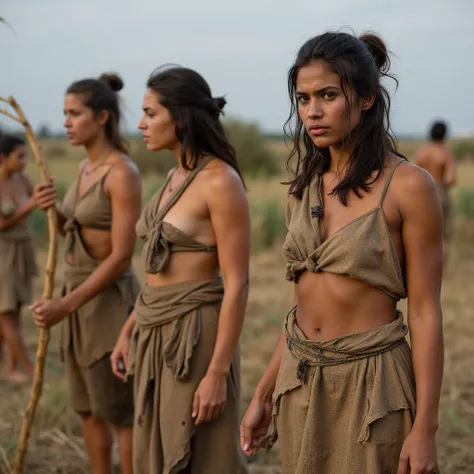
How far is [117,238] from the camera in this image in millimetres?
3324

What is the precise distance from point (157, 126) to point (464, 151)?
122 feet

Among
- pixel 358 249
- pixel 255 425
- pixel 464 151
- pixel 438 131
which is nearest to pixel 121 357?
pixel 255 425

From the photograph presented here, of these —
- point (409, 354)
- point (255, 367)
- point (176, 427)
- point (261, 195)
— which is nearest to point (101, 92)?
point (176, 427)

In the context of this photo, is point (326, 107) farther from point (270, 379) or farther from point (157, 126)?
point (157, 126)

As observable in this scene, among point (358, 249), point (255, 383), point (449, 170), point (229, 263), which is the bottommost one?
point (255, 383)

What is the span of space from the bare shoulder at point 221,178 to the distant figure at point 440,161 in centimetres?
672

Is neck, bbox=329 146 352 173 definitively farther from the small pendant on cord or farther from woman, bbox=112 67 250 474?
woman, bbox=112 67 250 474

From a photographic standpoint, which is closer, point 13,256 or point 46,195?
point 46,195

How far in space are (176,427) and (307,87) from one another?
1268mm

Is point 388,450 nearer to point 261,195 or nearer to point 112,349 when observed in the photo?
point 112,349

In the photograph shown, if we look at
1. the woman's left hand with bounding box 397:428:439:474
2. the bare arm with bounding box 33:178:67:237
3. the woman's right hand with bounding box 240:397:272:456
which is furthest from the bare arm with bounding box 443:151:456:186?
the woman's left hand with bounding box 397:428:439:474

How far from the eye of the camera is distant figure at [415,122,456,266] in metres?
9.37

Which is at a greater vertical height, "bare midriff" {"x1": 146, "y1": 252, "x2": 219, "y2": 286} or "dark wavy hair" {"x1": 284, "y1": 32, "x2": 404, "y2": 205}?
"dark wavy hair" {"x1": 284, "y1": 32, "x2": 404, "y2": 205}

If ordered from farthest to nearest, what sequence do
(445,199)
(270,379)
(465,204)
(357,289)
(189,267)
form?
(465,204) < (445,199) < (189,267) < (270,379) < (357,289)
